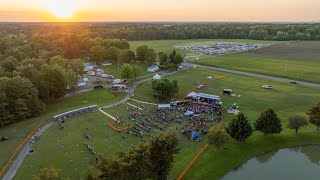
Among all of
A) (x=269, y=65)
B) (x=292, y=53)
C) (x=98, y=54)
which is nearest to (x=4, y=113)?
(x=98, y=54)

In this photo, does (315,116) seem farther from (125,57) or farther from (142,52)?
(142,52)

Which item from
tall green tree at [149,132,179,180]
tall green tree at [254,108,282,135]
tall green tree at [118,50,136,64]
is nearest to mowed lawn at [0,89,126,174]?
tall green tree at [149,132,179,180]

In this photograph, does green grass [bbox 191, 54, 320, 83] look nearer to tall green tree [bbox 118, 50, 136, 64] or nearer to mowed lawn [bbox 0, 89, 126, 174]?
tall green tree [bbox 118, 50, 136, 64]

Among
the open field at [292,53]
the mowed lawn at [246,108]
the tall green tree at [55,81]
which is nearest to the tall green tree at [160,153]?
the mowed lawn at [246,108]

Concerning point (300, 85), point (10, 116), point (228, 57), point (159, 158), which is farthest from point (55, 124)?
point (228, 57)

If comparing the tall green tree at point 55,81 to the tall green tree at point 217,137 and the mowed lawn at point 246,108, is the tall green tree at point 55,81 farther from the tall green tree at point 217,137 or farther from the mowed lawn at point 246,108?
the tall green tree at point 217,137

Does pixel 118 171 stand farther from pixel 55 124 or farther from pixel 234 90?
pixel 234 90
